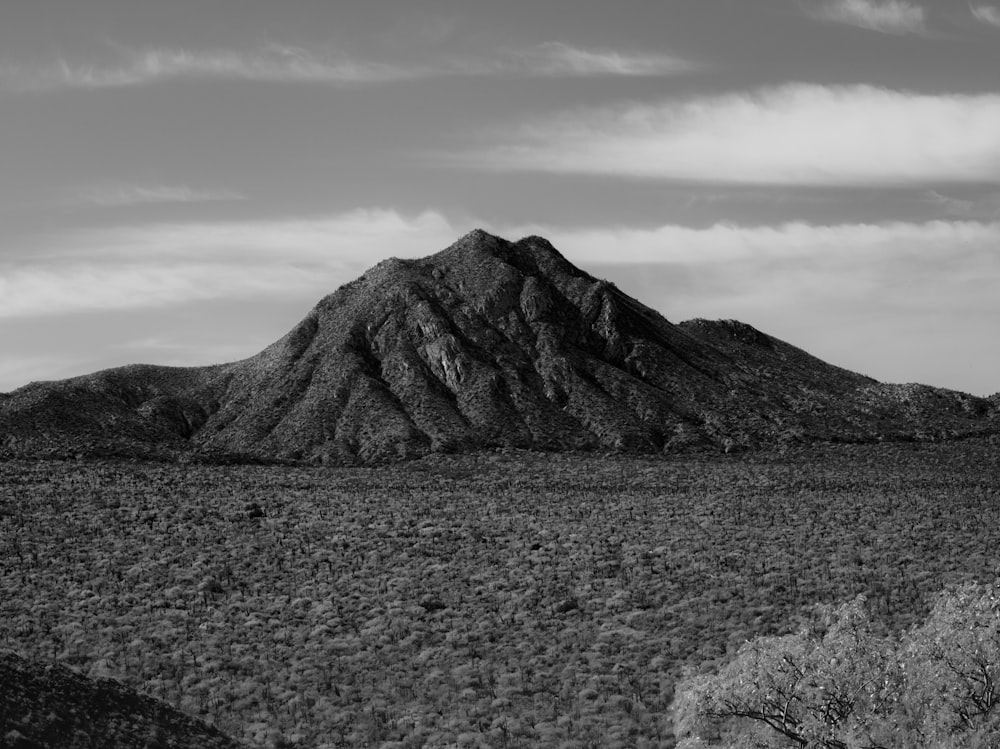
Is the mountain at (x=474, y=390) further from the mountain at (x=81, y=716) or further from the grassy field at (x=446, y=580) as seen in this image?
the mountain at (x=81, y=716)

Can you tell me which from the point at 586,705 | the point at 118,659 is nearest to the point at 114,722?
the point at 118,659

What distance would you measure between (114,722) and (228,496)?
40881 millimetres

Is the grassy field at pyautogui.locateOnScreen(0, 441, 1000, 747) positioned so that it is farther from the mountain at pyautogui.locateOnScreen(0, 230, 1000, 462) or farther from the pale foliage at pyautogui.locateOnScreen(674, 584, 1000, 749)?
the mountain at pyautogui.locateOnScreen(0, 230, 1000, 462)

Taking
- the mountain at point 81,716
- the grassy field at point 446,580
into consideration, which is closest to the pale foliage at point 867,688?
the grassy field at point 446,580

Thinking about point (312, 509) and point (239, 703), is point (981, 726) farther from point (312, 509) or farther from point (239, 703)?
point (312, 509)

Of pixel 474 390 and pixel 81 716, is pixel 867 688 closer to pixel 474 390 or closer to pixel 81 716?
pixel 81 716

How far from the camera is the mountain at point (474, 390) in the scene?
100500mm

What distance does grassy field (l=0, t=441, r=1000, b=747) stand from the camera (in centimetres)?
3934

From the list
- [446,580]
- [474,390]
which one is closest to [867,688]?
[446,580]

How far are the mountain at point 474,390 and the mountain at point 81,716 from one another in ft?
190

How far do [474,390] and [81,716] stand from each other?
77.6 metres

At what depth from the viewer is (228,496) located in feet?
242

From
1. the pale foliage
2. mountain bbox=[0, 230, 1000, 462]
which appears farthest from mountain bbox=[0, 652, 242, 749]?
mountain bbox=[0, 230, 1000, 462]

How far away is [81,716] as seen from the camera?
1305 inches
